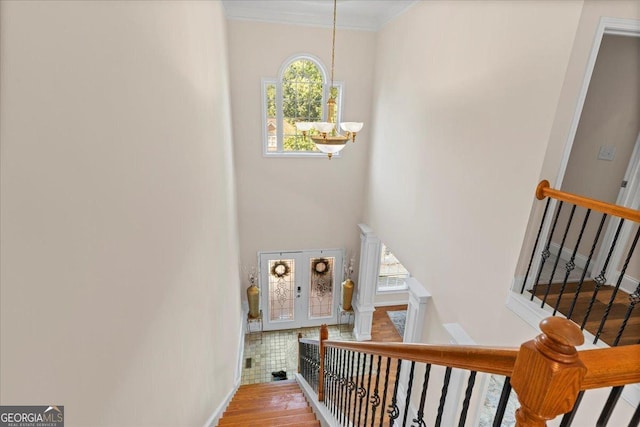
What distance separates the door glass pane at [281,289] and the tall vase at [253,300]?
0.39m

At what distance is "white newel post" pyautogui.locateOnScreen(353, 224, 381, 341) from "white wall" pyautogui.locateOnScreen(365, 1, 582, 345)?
1.51 meters

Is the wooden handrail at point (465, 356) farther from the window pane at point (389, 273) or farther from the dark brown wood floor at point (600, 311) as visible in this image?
→ the window pane at point (389, 273)

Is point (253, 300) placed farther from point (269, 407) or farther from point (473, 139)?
point (473, 139)

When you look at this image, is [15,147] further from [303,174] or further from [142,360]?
[303,174]

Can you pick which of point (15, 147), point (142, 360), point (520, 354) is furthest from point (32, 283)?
point (520, 354)

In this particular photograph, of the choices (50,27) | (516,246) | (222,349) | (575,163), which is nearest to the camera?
(50,27)

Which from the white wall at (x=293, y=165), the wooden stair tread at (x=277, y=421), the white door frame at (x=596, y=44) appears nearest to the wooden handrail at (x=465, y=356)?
the white door frame at (x=596, y=44)

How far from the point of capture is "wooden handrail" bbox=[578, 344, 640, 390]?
68 centimetres

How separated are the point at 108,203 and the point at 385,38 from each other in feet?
17.9

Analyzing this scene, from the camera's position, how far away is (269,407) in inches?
155

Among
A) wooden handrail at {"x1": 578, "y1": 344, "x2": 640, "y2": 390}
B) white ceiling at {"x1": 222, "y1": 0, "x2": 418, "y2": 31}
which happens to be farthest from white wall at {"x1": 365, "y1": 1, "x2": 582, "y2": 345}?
wooden handrail at {"x1": 578, "y1": 344, "x2": 640, "y2": 390}

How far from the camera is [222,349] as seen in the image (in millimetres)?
4176

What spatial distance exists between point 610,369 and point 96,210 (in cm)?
152
